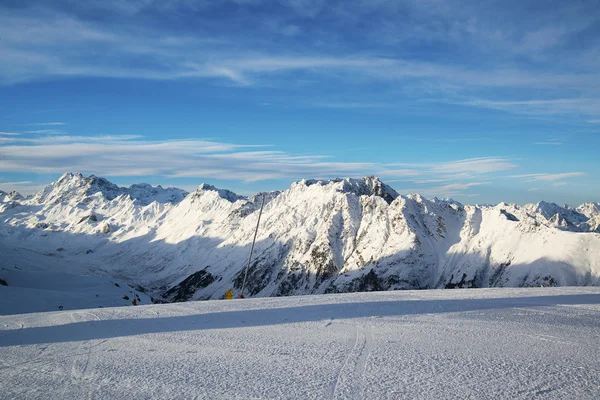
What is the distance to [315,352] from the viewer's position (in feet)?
30.4

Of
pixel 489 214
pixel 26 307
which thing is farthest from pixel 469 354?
pixel 489 214

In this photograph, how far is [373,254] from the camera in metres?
163

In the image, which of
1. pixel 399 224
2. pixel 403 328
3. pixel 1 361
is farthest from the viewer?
pixel 399 224

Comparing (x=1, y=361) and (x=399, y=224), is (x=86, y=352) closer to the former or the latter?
(x=1, y=361)

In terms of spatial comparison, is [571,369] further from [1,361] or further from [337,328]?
[1,361]

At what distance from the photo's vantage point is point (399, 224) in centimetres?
16250

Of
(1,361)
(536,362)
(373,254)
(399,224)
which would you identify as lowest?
(373,254)

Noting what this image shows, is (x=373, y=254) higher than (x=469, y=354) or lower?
lower

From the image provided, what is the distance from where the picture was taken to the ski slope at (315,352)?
23.7ft

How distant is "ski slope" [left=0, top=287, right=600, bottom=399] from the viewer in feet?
23.7

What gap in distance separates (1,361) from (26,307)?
2943 centimetres

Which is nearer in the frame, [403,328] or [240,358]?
[240,358]

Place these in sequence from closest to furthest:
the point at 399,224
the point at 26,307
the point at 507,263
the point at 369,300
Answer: the point at 369,300 < the point at 26,307 < the point at 507,263 < the point at 399,224

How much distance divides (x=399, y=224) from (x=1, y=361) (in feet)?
525
